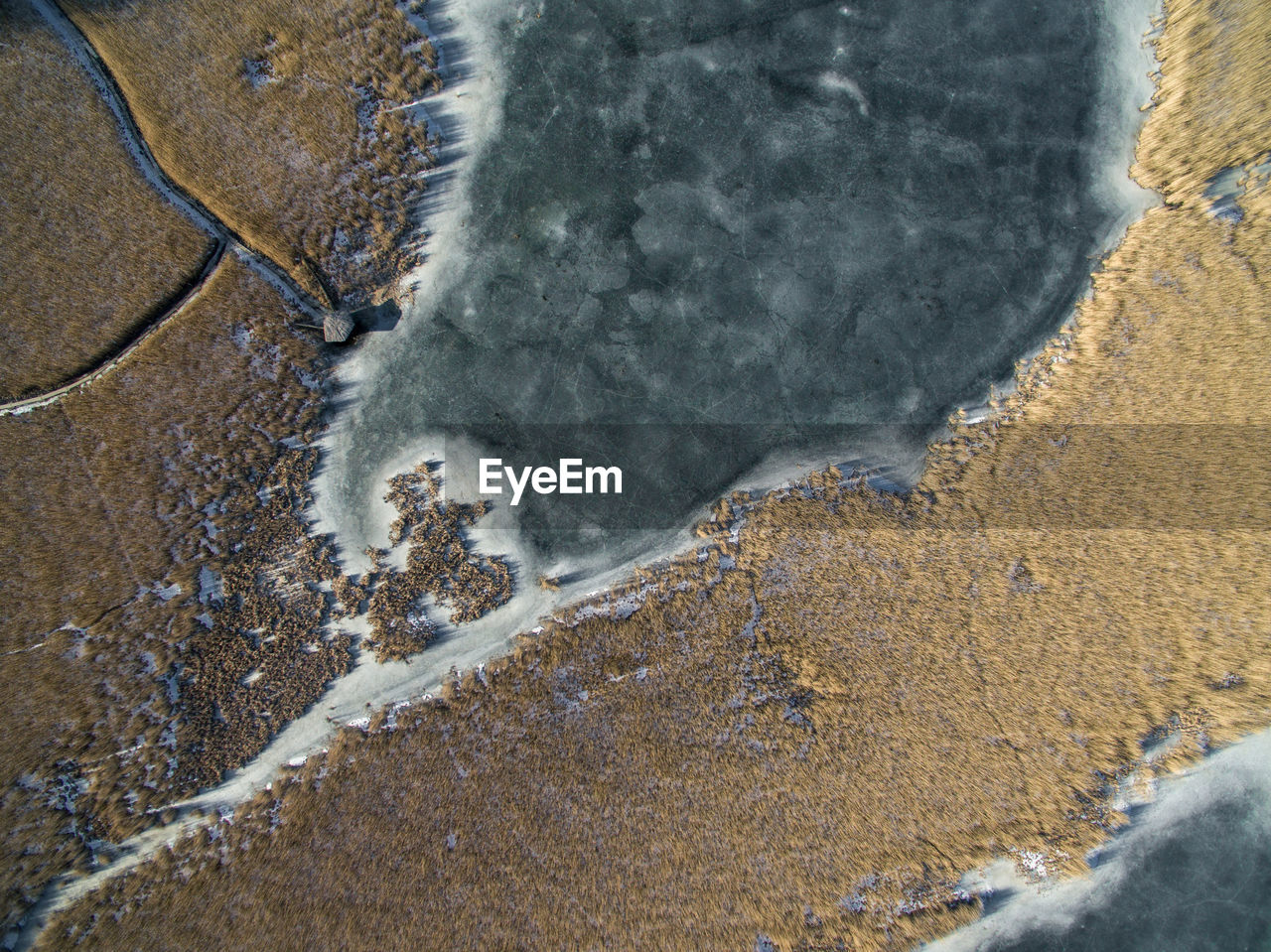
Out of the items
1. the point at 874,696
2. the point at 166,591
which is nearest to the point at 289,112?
the point at 166,591

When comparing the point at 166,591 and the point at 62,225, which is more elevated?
the point at 62,225

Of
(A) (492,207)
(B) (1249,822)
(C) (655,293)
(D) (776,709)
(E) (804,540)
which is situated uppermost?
(A) (492,207)

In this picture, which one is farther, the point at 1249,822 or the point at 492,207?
the point at 492,207

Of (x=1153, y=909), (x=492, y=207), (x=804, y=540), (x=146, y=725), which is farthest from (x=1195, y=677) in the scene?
(x=146, y=725)

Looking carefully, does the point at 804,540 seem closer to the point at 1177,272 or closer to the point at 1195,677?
the point at 1195,677

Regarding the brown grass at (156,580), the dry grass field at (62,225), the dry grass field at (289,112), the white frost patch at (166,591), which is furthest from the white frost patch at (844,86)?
the white frost patch at (166,591)

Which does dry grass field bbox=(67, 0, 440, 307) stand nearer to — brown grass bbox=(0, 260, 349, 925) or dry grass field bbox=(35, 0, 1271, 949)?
brown grass bbox=(0, 260, 349, 925)

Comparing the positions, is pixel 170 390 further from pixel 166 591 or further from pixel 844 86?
pixel 844 86
